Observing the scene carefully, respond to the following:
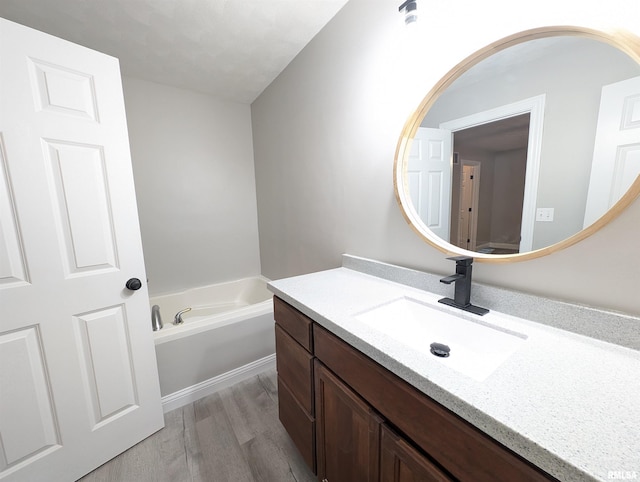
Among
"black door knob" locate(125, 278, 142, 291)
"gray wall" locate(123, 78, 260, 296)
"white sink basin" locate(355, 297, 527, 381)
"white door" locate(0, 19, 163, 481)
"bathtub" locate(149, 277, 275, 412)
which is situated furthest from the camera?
"gray wall" locate(123, 78, 260, 296)

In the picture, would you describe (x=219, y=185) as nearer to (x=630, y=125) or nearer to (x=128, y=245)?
(x=128, y=245)

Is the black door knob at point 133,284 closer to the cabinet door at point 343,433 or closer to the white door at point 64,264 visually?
the white door at point 64,264

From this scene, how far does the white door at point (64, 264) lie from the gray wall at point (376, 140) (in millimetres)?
1117

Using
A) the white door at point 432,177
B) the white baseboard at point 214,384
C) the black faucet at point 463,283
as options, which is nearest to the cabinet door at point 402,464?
the black faucet at point 463,283

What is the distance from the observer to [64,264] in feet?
3.63

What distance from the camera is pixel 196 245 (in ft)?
8.52

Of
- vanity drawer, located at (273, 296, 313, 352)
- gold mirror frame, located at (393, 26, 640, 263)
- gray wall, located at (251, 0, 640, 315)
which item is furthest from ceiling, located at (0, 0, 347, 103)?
vanity drawer, located at (273, 296, 313, 352)

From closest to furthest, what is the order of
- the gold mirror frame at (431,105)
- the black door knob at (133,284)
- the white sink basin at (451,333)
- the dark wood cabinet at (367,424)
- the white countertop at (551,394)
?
the white countertop at (551,394) → the dark wood cabinet at (367,424) → the gold mirror frame at (431,105) → the white sink basin at (451,333) → the black door knob at (133,284)

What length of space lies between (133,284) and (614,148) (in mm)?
1920

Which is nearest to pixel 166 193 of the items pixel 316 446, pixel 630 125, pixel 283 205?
pixel 283 205

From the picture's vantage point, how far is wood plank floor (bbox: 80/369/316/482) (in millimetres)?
1199

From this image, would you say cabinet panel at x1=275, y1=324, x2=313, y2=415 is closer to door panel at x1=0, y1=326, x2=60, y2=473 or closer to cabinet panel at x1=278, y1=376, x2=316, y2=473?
cabinet panel at x1=278, y1=376, x2=316, y2=473

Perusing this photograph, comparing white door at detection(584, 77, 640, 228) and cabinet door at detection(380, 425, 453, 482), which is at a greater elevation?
white door at detection(584, 77, 640, 228)

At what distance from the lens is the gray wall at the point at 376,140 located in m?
0.72
